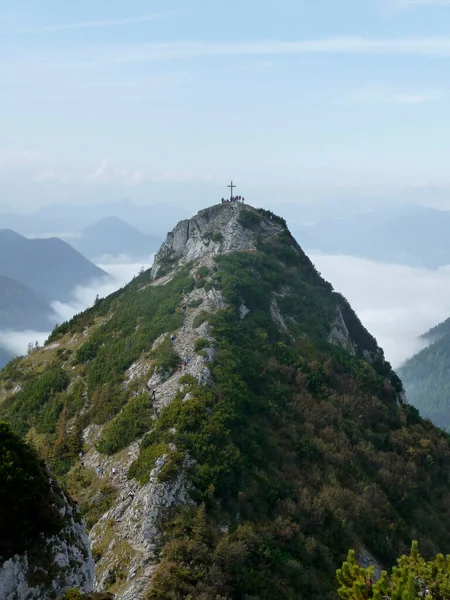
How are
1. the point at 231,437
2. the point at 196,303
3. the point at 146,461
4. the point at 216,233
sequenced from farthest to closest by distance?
the point at 216,233 < the point at 196,303 < the point at 231,437 < the point at 146,461

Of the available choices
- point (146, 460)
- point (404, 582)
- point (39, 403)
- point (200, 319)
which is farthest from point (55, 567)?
point (39, 403)

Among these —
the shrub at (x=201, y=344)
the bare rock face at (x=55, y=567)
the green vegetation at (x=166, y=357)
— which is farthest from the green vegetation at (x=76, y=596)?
the shrub at (x=201, y=344)

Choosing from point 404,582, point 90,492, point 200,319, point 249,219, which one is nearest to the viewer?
point 404,582

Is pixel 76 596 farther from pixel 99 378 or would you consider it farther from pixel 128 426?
pixel 99 378

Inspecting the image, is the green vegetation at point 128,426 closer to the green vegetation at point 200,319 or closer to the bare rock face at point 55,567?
the green vegetation at point 200,319

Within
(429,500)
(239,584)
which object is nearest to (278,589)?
(239,584)

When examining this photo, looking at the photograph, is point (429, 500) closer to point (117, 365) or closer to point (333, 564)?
point (333, 564)
